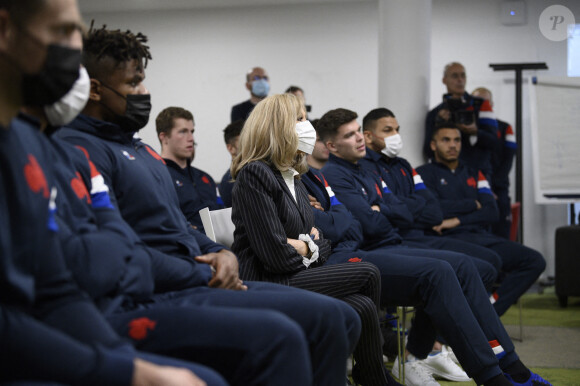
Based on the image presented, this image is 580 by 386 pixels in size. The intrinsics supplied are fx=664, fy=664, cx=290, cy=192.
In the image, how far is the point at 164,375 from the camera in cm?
123

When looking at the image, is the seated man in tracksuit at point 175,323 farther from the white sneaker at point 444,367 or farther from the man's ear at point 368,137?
the man's ear at point 368,137

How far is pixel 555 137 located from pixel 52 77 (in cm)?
624

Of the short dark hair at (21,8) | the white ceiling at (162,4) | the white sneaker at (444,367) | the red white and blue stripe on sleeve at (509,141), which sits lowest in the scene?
the white sneaker at (444,367)

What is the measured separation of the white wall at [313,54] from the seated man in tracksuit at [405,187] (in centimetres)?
344

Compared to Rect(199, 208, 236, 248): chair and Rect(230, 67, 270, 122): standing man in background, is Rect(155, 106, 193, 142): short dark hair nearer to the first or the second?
Rect(199, 208, 236, 248): chair

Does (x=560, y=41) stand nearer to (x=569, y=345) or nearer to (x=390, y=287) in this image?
(x=569, y=345)

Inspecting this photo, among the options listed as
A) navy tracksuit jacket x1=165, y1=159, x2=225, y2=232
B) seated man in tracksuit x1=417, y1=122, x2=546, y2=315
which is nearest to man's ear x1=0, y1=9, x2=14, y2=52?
navy tracksuit jacket x1=165, y1=159, x2=225, y2=232

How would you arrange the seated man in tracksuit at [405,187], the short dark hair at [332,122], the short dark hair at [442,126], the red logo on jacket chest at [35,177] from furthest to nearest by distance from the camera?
the short dark hair at [442,126]
the seated man in tracksuit at [405,187]
the short dark hair at [332,122]
the red logo on jacket chest at [35,177]

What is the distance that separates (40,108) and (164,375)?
26.4 inches

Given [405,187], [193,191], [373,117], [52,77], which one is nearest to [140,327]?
[52,77]

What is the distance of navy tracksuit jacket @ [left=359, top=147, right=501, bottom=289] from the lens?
407 centimetres

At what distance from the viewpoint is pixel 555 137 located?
6.70 metres

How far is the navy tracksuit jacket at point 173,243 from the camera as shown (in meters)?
1.79

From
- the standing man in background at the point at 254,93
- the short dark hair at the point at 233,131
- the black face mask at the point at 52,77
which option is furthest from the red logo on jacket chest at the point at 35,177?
the standing man in background at the point at 254,93
